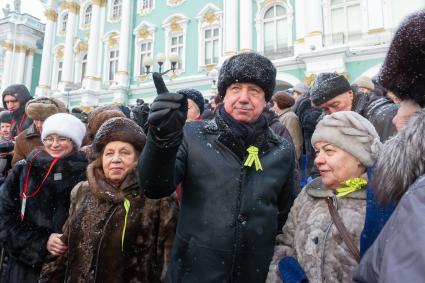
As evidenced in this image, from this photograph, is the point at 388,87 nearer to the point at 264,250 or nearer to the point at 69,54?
the point at 264,250

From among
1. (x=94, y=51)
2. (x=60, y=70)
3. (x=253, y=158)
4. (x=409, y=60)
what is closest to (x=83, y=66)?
(x=60, y=70)

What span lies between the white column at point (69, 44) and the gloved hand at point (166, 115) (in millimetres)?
25177

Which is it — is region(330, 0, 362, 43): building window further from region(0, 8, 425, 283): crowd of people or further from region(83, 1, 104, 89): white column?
region(83, 1, 104, 89): white column

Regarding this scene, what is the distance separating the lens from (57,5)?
88.6 ft

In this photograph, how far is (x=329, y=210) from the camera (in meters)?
1.89

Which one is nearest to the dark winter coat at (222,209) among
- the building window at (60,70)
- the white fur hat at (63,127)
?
the white fur hat at (63,127)

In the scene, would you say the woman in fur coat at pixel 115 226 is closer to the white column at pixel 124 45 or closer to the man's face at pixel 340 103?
the man's face at pixel 340 103

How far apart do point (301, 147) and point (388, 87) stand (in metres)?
2.97

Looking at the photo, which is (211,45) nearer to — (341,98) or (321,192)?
(341,98)

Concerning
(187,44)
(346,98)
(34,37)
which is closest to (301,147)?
(346,98)

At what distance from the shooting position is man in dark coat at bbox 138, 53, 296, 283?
5.96 ft

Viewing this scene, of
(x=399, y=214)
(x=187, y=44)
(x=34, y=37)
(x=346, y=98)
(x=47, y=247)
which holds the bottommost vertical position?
(x=47, y=247)

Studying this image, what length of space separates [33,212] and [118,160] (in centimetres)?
86

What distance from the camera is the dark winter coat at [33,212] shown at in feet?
8.11
